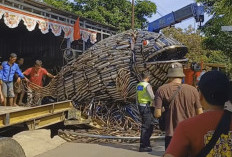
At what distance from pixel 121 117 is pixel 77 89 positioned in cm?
142

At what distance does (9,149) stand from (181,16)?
1444 centimetres

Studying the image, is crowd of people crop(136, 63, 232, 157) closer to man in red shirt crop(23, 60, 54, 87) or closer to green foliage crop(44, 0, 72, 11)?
man in red shirt crop(23, 60, 54, 87)

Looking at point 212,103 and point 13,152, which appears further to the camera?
point 13,152

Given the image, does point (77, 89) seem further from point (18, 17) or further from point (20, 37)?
point (20, 37)

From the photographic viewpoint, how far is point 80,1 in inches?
996

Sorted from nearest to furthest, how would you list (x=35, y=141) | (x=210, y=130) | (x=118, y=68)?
1. (x=210, y=130)
2. (x=35, y=141)
3. (x=118, y=68)

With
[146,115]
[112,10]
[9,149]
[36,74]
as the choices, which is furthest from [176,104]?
[112,10]

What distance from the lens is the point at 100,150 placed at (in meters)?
7.34

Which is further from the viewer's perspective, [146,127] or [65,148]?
[65,148]

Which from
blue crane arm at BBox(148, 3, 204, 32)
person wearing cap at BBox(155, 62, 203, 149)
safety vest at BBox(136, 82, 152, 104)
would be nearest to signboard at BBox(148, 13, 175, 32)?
blue crane arm at BBox(148, 3, 204, 32)

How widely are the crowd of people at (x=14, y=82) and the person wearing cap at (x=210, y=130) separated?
644 cm

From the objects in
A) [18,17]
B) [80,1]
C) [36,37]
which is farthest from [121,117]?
[80,1]

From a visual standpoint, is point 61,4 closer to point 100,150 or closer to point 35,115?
point 100,150

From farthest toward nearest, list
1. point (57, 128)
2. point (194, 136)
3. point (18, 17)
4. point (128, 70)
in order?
1. point (18, 17)
2. point (128, 70)
3. point (57, 128)
4. point (194, 136)
